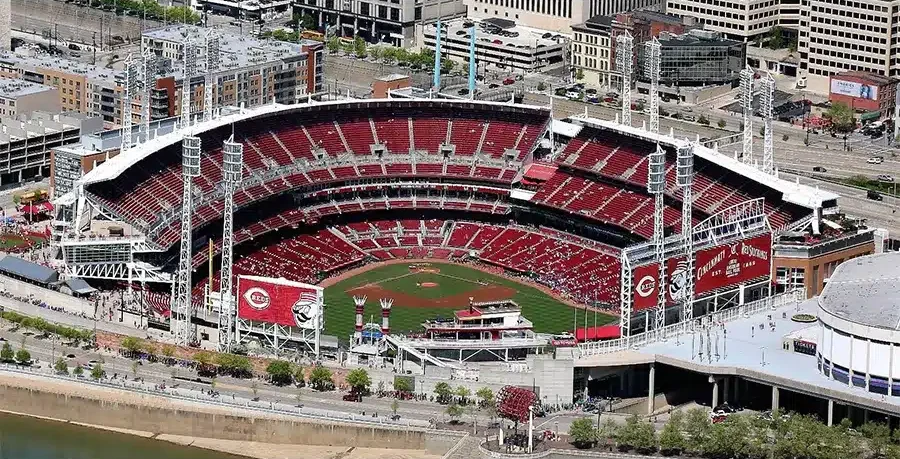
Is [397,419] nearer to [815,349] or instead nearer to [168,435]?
[168,435]

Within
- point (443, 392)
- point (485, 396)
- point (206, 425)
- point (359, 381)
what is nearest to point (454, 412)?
point (485, 396)

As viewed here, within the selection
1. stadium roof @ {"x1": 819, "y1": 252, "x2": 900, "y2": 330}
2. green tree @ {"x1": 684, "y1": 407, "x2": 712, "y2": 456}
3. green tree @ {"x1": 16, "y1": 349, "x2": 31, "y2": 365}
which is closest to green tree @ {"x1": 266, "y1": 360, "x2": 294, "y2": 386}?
green tree @ {"x1": 16, "y1": 349, "x2": 31, "y2": 365}

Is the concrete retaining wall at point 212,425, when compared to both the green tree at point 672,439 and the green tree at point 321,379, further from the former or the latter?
the green tree at point 672,439

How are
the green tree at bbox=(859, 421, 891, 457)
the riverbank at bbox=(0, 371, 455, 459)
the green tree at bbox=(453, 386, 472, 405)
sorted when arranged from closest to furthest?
the green tree at bbox=(859, 421, 891, 457)
the riverbank at bbox=(0, 371, 455, 459)
the green tree at bbox=(453, 386, 472, 405)

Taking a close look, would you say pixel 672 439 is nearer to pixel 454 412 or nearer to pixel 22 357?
pixel 454 412

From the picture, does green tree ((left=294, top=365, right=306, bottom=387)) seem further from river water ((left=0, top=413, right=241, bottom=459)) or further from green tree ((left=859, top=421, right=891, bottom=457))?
green tree ((left=859, top=421, right=891, bottom=457))
